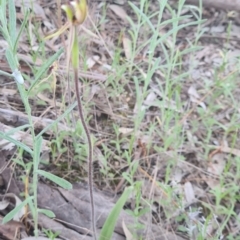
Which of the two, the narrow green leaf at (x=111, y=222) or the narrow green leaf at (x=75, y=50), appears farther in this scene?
the narrow green leaf at (x=111, y=222)

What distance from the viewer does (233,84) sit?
186cm

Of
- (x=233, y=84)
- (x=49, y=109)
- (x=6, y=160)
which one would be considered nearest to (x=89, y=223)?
(x=6, y=160)

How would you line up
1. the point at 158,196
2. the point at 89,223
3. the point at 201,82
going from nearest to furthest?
the point at 89,223, the point at 158,196, the point at 201,82

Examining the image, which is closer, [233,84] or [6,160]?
[6,160]

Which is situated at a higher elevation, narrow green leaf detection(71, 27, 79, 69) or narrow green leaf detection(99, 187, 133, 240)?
narrow green leaf detection(71, 27, 79, 69)

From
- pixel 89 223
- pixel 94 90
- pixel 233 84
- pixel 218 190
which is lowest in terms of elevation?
pixel 89 223

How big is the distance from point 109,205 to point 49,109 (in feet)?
1.30

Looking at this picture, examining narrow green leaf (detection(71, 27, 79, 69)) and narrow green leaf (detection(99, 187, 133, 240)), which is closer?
narrow green leaf (detection(71, 27, 79, 69))

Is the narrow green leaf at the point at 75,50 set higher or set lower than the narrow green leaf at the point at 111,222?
higher

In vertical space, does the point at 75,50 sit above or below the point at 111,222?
above

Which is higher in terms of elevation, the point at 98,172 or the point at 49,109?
the point at 49,109

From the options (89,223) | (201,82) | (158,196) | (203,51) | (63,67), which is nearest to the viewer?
(89,223)

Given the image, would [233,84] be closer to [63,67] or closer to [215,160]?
[215,160]

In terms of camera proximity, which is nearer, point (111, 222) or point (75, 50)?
point (75, 50)
